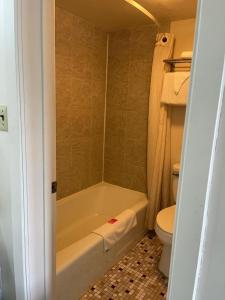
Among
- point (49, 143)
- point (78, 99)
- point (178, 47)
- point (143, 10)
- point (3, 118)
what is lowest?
A: point (49, 143)

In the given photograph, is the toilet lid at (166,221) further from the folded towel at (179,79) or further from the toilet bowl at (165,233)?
the folded towel at (179,79)

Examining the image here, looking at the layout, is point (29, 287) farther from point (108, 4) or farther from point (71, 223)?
point (108, 4)

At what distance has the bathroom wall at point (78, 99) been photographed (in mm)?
2236

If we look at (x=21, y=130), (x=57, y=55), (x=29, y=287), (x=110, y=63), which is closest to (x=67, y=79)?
(x=57, y=55)

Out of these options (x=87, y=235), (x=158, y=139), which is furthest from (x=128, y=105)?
(x=87, y=235)

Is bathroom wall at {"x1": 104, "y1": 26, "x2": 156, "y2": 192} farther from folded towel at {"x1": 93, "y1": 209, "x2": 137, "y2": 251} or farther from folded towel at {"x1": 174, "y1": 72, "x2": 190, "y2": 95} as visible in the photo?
folded towel at {"x1": 93, "y1": 209, "x2": 137, "y2": 251}

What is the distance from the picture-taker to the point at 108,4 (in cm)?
194

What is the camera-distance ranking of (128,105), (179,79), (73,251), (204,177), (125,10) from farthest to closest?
(128,105), (179,79), (125,10), (73,251), (204,177)

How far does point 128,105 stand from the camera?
269cm

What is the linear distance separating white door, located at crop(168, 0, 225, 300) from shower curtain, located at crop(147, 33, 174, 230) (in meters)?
1.93

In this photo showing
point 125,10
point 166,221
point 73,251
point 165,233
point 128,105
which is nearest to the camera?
point 73,251

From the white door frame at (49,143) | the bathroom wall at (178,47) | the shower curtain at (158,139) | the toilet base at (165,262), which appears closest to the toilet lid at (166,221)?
the toilet base at (165,262)

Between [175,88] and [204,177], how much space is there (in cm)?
191

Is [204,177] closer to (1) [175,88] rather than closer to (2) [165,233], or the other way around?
(2) [165,233]
